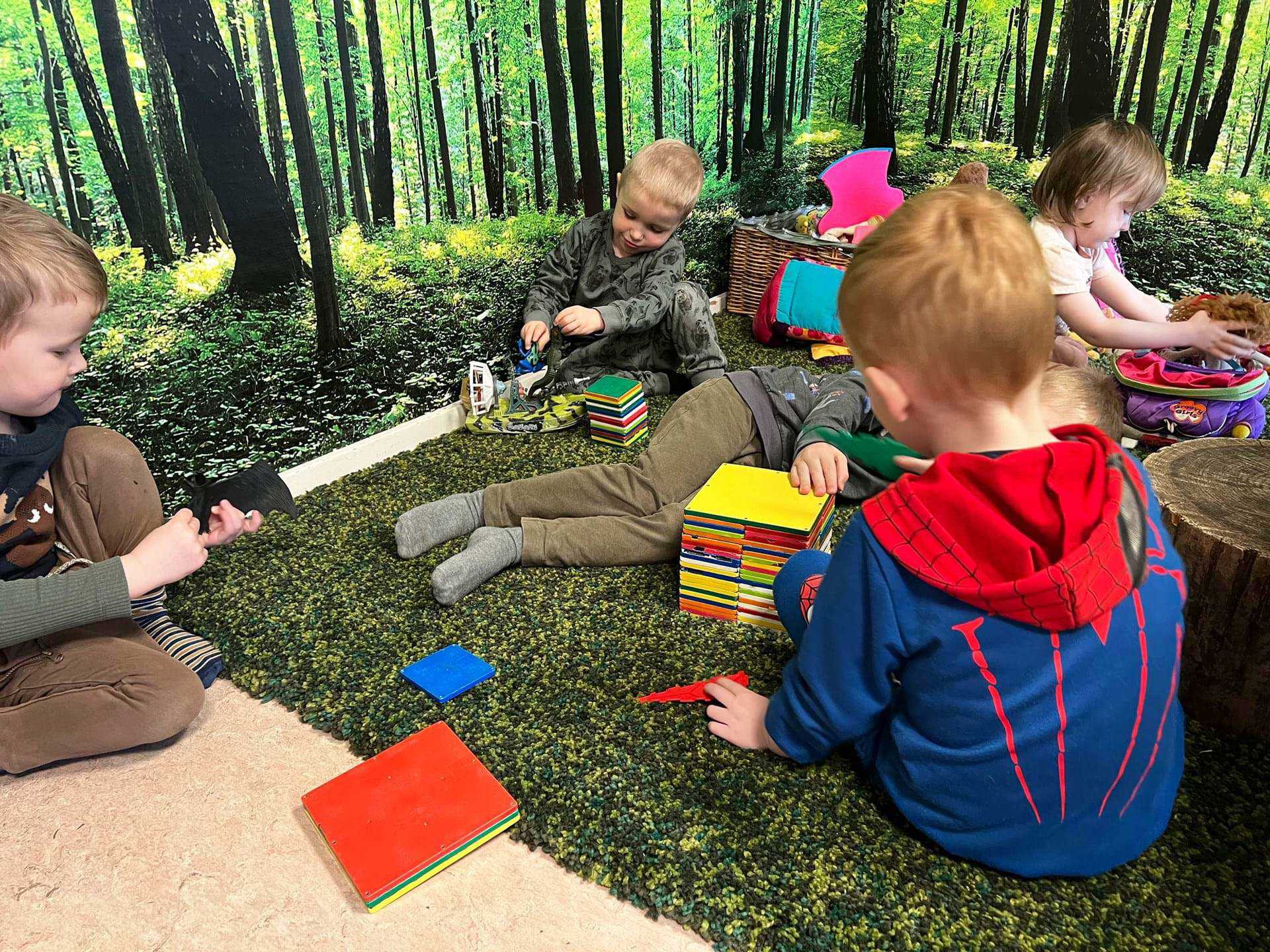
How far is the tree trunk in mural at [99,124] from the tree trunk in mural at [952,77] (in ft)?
11.6

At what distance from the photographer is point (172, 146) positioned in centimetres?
184

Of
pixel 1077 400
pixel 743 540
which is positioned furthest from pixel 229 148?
pixel 1077 400

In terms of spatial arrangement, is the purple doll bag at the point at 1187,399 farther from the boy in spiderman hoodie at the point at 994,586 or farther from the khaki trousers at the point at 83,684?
the khaki trousers at the point at 83,684

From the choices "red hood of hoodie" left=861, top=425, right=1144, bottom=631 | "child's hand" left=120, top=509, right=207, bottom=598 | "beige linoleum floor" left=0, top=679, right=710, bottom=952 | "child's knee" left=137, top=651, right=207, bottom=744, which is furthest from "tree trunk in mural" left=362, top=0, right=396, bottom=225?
"red hood of hoodie" left=861, top=425, right=1144, bottom=631

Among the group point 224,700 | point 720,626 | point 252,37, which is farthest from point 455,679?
point 252,37

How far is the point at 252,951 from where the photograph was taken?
3.43 ft

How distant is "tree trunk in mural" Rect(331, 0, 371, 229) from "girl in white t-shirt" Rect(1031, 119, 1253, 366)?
1864mm

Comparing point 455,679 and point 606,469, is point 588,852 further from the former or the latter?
point 606,469

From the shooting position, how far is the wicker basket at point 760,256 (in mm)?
3420

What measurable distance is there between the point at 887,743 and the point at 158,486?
1.77 m

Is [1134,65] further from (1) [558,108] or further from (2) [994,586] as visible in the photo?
(2) [994,586]

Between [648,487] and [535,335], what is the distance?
925 mm

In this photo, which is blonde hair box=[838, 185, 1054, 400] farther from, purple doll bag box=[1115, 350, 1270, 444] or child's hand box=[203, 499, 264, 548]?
purple doll bag box=[1115, 350, 1270, 444]

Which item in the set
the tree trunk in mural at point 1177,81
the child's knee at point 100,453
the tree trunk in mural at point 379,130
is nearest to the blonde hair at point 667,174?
the tree trunk in mural at point 379,130
